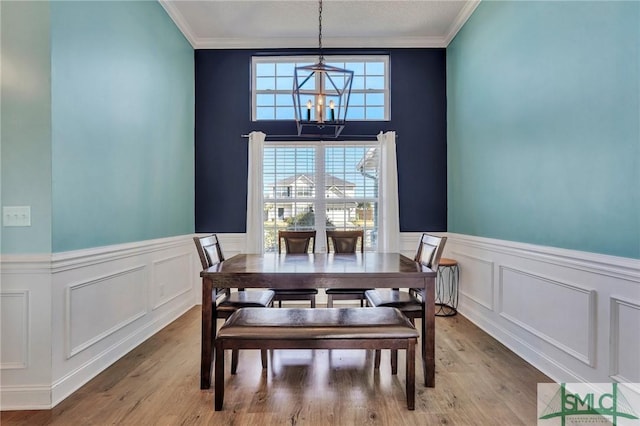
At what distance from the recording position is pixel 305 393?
209cm

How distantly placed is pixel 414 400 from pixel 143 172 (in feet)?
9.23

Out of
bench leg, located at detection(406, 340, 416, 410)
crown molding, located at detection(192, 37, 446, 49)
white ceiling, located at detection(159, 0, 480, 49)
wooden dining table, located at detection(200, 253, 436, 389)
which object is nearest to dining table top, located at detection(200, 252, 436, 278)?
wooden dining table, located at detection(200, 253, 436, 389)

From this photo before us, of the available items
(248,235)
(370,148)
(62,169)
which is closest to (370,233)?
(370,148)

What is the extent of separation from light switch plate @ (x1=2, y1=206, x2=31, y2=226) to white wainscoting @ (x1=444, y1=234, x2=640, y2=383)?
3324 millimetres

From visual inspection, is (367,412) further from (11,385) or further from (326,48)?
(326,48)

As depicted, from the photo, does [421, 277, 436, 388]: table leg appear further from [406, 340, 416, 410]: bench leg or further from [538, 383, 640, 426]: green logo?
[538, 383, 640, 426]: green logo

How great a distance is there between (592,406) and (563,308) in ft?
1.85

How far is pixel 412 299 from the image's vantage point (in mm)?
2580

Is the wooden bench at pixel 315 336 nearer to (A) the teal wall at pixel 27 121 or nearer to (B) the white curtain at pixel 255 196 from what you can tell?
(A) the teal wall at pixel 27 121

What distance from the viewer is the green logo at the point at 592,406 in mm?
1771

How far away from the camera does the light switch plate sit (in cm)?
198

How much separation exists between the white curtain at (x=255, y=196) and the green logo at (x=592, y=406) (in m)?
3.13

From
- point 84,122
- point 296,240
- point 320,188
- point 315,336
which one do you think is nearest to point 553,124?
point 315,336

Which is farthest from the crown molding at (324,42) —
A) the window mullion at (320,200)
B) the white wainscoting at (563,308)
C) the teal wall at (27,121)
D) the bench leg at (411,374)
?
the bench leg at (411,374)
